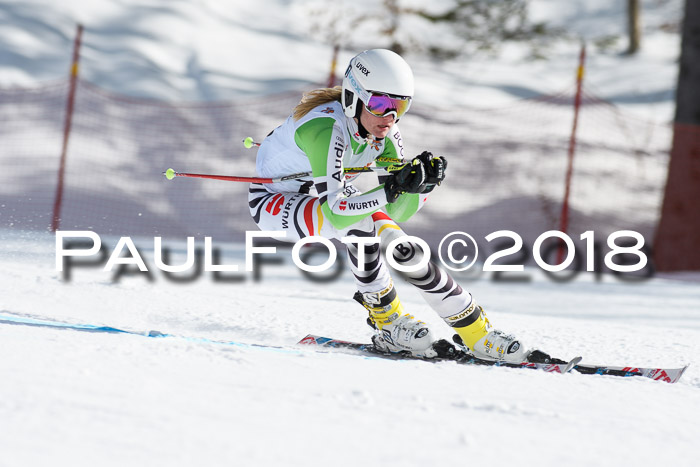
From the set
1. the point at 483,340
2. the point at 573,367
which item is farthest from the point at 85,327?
the point at 573,367

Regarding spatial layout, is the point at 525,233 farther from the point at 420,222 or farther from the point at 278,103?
the point at 278,103

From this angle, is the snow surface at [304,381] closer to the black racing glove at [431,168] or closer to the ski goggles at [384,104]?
the black racing glove at [431,168]

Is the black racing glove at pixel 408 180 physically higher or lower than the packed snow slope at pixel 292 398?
higher

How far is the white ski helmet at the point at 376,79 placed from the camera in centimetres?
324

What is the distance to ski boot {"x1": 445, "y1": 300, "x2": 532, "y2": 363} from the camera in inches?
130

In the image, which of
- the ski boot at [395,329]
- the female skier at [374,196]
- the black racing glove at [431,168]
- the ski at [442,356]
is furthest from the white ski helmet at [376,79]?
the ski at [442,356]

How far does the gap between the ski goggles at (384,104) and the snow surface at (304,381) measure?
1.03m

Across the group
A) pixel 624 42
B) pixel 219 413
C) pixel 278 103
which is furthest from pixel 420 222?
pixel 624 42

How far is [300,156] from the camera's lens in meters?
3.53

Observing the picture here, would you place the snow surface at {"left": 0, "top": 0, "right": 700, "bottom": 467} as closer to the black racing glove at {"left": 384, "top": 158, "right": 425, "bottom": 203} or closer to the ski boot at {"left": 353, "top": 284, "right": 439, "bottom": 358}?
the ski boot at {"left": 353, "top": 284, "right": 439, "bottom": 358}

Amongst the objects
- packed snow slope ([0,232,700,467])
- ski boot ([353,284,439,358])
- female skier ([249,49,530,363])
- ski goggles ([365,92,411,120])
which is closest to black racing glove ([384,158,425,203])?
female skier ([249,49,530,363])

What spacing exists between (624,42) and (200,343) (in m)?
19.0

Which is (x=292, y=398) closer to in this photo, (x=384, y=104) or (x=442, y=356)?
(x=442, y=356)

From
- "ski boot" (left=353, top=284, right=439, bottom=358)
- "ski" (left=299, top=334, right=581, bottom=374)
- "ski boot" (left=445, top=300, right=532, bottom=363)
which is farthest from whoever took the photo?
"ski boot" (left=353, top=284, right=439, bottom=358)
